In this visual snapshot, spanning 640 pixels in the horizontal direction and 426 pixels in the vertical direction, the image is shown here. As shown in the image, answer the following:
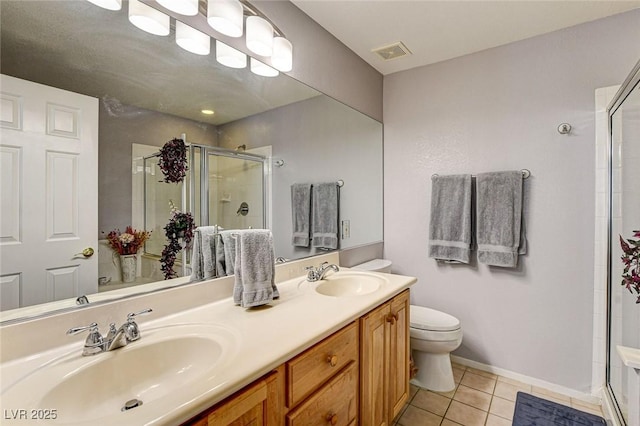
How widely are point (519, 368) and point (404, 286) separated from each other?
1294 mm

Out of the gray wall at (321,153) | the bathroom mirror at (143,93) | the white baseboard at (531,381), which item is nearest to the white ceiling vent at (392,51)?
the gray wall at (321,153)

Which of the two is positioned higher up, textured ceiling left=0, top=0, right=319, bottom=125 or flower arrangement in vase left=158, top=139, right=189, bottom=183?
textured ceiling left=0, top=0, right=319, bottom=125

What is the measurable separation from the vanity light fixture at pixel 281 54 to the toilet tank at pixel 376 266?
1.44 meters

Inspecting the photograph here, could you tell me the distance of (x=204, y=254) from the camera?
130 cm

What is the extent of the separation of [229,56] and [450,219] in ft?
6.04

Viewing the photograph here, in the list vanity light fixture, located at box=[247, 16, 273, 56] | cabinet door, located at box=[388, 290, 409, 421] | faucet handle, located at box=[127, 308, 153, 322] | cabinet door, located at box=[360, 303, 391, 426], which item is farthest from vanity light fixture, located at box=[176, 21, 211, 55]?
Result: cabinet door, located at box=[388, 290, 409, 421]

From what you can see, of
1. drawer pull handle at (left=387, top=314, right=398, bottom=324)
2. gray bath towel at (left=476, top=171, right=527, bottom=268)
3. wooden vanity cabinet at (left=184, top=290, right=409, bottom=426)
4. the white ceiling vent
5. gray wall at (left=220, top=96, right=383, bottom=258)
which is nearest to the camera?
wooden vanity cabinet at (left=184, top=290, right=409, bottom=426)

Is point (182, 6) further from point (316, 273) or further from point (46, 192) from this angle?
point (316, 273)

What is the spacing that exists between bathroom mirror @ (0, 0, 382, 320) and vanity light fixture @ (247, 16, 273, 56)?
0.13 meters

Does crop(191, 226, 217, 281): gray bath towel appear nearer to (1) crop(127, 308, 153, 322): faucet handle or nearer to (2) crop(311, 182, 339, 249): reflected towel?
(1) crop(127, 308, 153, 322): faucet handle

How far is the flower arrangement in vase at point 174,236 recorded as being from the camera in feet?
3.83

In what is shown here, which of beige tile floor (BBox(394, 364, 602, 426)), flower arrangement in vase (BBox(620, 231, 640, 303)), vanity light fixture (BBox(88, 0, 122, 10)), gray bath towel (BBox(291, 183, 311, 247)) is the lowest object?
beige tile floor (BBox(394, 364, 602, 426))

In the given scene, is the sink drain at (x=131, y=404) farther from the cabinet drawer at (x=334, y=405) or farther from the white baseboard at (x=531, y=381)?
the white baseboard at (x=531, y=381)

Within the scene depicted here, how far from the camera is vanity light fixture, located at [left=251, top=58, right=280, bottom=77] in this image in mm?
1526
